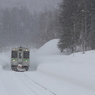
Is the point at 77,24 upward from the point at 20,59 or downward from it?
upward

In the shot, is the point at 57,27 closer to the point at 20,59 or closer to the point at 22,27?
the point at 20,59

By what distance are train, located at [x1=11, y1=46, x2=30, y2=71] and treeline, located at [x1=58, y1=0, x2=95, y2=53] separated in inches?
467

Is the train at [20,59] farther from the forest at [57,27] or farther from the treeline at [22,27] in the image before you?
the treeline at [22,27]

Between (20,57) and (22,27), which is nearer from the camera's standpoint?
(20,57)

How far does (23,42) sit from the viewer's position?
10538cm

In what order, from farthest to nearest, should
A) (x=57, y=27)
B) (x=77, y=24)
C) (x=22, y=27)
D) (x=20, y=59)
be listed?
(x=22, y=27) < (x=57, y=27) < (x=77, y=24) < (x=20, y=59)

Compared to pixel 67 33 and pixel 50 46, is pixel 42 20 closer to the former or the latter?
pixel 50 46

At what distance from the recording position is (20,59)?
2625 centimetres

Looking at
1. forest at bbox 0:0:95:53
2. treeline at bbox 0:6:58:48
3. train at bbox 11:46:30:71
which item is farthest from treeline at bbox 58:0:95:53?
treeline at bbox 0:6:58:48

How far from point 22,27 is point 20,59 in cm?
8641

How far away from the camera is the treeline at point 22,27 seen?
9018 centimetres

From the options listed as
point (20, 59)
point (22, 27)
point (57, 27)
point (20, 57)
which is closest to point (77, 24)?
point (20, 57)

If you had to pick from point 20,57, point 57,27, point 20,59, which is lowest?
point 20,59

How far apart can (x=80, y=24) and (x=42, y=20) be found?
5250cm
